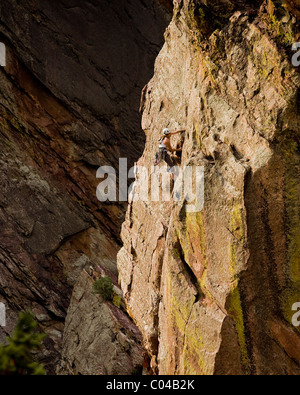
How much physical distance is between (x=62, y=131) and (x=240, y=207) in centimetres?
2045

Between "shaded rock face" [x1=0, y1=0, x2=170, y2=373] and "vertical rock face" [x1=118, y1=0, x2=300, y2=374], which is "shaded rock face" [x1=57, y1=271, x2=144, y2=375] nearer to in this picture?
"shaded rock face" [x1=0, y1=0, x2=170, y2=373]

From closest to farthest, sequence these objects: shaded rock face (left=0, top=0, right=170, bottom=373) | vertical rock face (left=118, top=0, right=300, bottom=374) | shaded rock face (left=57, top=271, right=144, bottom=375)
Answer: vertical rock face (left=118, top=0, right=300, bottom=374)
shaded rock face (left=57, top=271, right=144, bottom=375)
shaded rock face (left=0, top=0, right=170, bottom=373)

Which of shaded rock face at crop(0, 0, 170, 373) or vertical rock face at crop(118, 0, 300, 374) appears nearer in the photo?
vertical rock face at crop(118, 0, 300, 374)

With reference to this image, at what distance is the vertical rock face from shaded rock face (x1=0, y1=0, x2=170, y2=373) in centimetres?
1388

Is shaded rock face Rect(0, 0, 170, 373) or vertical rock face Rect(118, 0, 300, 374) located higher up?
shaded rock face Rect(0, 0, 170, 373)

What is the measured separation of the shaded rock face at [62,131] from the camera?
1105 inches

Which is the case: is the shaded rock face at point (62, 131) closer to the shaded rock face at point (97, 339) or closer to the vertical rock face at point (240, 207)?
the shaded rock face at point (97, 339)

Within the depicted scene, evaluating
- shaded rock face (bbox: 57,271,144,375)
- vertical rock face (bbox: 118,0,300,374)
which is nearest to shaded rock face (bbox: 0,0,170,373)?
shaded rock face (bbox: 57,271,144,375)

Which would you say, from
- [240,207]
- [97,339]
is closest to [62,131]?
[97,339]

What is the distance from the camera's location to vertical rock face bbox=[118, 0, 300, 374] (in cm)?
1327

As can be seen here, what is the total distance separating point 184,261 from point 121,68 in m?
21.8

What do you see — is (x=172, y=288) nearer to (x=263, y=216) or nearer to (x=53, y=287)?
(x=263, y=216)

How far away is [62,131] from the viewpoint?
31.3 m

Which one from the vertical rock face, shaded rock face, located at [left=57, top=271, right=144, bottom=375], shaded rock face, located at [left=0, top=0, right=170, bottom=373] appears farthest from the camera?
shaded rock face, located at [left=0, top=0, right=170, bottom=373]
